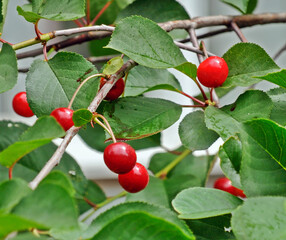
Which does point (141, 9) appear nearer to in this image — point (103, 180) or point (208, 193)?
point (208, 193)

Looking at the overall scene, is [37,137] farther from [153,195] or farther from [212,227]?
[153,195]

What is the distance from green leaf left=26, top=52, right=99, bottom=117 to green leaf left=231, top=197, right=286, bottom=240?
23cm

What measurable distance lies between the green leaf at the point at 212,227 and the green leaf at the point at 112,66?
0.18 metres

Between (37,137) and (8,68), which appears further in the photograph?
(8,68)

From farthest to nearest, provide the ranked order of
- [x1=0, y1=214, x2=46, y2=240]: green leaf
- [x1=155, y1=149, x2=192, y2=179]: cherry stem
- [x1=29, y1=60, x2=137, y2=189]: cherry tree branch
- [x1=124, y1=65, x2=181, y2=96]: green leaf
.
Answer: [x1=155, y1=149, x2=192, y2=179]: cherry stem, [x1=124, y1=65, x2=181, y2=96]: green leaf, [x1=29, y1=60, x2=137, y2=189]: cherry tree branch, [x1=0, y1=214, x2=46, y2=240]: green leaf

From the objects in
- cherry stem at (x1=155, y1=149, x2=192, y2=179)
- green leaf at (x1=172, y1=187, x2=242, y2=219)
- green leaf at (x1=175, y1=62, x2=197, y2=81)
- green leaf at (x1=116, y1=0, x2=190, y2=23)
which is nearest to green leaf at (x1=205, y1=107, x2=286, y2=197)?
green leaf at (x1=172, y1=187, x2=242, y2=219)

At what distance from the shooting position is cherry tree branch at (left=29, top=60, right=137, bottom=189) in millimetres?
350

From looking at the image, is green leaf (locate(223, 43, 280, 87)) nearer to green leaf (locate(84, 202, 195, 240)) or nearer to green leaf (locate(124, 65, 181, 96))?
green leaf (locate(124, 65, 181, 96))

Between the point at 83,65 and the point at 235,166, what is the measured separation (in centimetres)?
21

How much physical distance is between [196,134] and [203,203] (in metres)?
0.15

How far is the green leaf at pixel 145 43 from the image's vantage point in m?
0.49

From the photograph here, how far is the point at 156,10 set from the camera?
0.73 m

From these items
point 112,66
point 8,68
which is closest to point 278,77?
point 112,66

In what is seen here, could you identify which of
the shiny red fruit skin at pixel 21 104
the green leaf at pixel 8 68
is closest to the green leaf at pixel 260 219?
the green leaf at pixel 8 68
